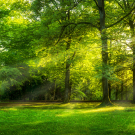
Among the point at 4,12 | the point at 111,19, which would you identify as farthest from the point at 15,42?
the point at 111,19

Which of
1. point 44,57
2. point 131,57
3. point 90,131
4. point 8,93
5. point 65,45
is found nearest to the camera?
point 90,131

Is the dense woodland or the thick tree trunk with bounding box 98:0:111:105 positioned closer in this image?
the thick tree trunk with bounding box 98:0:111:105

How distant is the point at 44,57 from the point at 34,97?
13978 mm

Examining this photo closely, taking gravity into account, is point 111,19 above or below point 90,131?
above

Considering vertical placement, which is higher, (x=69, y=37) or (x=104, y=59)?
(x=69, y=37)

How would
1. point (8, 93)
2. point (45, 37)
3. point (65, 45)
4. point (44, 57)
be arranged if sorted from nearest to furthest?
point (45, 37) → point (44, 57) → point (65, 45) → point (8, 93)

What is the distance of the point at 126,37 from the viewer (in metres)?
15.7

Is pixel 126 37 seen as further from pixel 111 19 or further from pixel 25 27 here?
pixel 25 27

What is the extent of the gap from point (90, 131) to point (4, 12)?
1757 cm

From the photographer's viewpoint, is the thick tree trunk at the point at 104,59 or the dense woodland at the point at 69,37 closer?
the thick tree trunk at the point at 104,59

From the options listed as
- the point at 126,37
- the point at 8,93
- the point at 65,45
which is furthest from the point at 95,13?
the point at 8,93

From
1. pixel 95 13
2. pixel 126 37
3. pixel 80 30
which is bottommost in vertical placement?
pixel 126 37

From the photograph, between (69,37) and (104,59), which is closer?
(104,59)

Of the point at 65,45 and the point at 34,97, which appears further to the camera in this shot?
the point at 34,97
